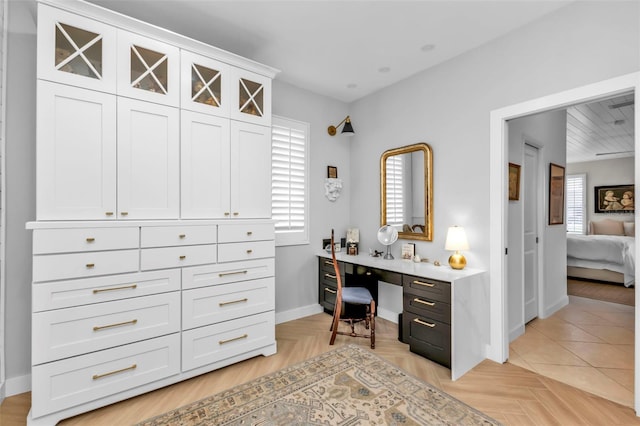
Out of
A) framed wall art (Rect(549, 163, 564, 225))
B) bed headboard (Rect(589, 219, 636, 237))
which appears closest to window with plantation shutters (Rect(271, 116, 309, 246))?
framed wall art (Rect(549, 163, 564, 225))

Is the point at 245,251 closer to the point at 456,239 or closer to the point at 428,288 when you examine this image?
the point at 428,288

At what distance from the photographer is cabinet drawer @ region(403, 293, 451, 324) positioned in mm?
2494

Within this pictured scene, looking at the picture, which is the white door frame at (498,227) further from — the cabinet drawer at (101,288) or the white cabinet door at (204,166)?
the cabinet drawer at (101,288)

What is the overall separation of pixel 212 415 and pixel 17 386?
1.56m

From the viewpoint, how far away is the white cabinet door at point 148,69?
7.00 feet

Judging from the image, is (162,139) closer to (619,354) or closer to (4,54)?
(4,54)

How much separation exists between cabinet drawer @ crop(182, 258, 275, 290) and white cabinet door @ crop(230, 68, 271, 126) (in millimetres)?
1324

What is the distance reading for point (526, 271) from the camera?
138 inches

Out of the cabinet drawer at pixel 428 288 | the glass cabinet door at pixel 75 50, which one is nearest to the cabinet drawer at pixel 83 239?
the glass cabinet door at pixel 75 50

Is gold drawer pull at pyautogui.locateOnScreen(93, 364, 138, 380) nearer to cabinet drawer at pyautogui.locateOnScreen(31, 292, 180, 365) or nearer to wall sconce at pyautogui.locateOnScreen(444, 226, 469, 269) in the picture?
cabinet drawer at pyautogui.locateOnScreen(31, 292, 180, 365)

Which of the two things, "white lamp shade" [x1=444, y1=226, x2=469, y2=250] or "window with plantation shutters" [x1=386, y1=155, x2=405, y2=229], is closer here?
"white lamp shade" [x1=444, y1=226, x2=469, y2=250]

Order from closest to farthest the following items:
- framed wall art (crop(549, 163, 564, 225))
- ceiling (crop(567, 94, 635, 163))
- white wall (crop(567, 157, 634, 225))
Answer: framed wall art (crop(549, 163, 564, 225)), ceiling (crop(567, 94, 635, 163)), white wall (crop(567, 157, 634, 225))

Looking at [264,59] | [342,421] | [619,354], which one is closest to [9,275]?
[342,421]

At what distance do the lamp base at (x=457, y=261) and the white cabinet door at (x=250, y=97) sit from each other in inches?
87.8
